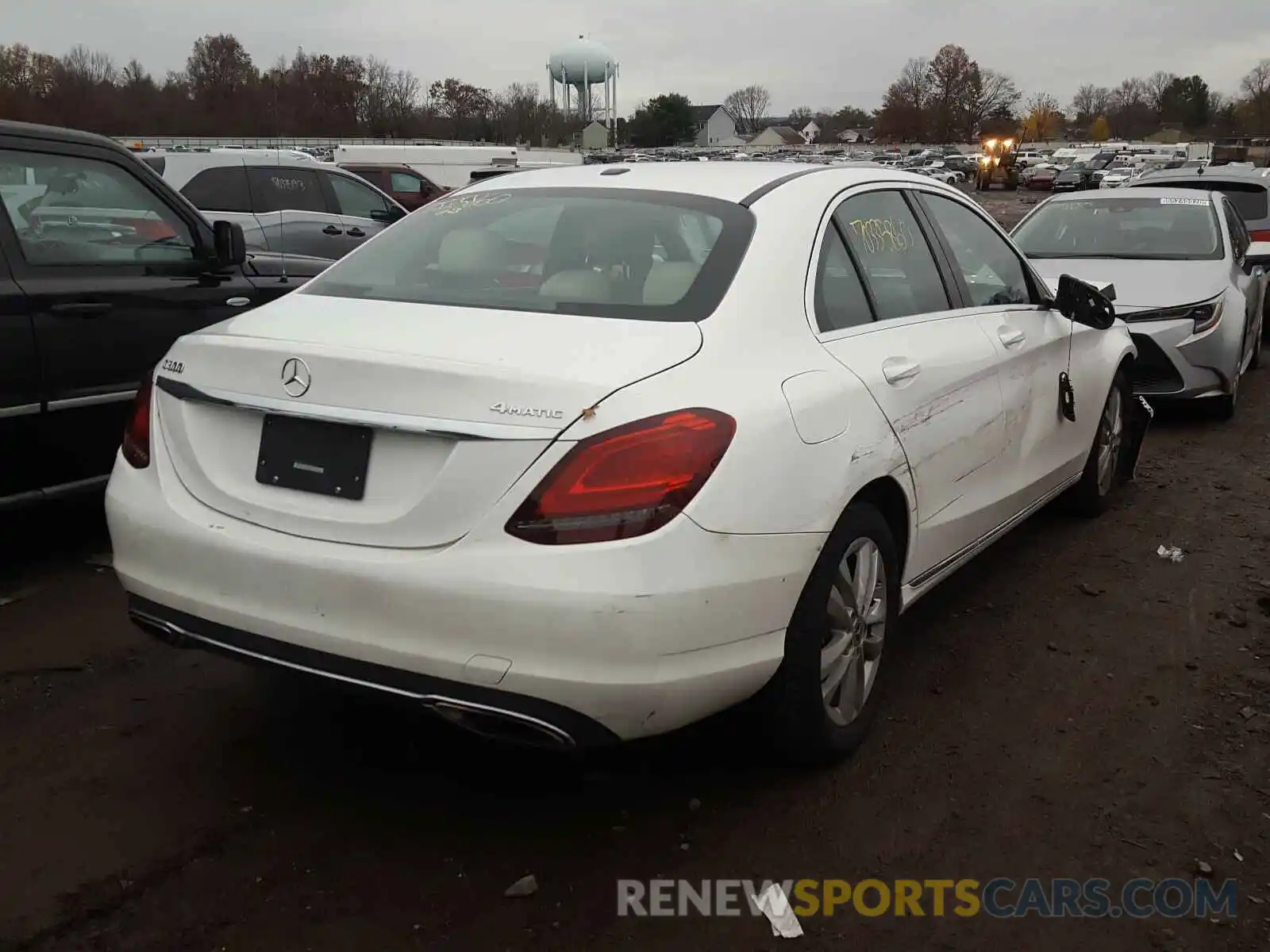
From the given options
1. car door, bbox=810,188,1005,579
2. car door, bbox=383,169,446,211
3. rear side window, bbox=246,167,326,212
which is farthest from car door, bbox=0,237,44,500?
car door, bbox=383,169,446,211

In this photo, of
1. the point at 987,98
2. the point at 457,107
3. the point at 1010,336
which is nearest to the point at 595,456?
the point at 1010,336

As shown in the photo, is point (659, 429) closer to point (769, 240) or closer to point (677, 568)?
point (677, 568)

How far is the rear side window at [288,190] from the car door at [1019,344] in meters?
9.67

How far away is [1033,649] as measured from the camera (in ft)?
14.1

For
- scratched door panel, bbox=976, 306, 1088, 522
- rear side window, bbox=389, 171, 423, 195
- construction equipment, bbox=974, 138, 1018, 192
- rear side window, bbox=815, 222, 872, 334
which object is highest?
construction equipment, bbox=974, 138, 1018, 192

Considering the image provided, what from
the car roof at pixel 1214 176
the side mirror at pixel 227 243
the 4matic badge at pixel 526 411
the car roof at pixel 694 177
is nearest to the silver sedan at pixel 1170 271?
the car roof at pixel 1214 176

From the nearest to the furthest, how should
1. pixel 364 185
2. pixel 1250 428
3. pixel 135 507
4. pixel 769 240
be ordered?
pixel 135 507 → pixel 769 240 → pixel 1250 428 → pixel 364 185

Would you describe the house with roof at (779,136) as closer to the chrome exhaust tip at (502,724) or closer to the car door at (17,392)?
the car door at (17,392)

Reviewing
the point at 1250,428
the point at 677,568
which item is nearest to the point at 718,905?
the point at 677,568

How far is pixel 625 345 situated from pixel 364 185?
11.7 meters

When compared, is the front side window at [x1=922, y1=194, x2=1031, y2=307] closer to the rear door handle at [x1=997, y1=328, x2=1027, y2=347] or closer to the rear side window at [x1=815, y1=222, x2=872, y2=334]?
the rear door handle at [x1=997, y1=328, x2=1027, y2=347]

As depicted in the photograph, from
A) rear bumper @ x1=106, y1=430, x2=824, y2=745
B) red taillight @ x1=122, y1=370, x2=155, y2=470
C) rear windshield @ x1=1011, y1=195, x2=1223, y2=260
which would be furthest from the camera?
rear windshield @ x1=1011, y1=195, x2=1223, y2=260

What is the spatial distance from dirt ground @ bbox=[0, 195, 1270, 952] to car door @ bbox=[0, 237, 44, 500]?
512 millimetres

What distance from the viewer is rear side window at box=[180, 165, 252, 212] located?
12680 millimetres
